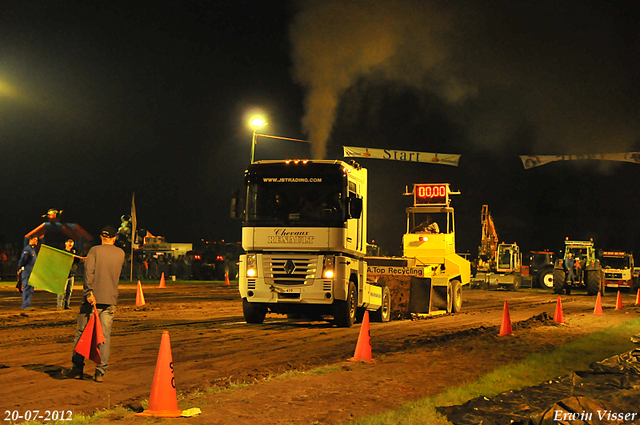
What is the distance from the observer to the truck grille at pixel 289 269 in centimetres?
1493

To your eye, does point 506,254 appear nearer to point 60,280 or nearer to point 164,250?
point 164,250

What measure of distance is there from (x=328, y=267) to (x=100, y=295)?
23.7 feet

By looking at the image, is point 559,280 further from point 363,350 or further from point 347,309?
point 363,350

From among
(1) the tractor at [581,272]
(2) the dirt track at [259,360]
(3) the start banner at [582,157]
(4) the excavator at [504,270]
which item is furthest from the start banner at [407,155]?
(2) the dirt track at [259,360]

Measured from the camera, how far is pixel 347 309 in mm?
15281

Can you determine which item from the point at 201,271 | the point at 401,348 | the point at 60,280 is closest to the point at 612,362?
the point at 401,348

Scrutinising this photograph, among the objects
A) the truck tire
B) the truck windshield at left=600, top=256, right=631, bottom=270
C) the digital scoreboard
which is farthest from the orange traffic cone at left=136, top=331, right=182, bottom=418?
the truck windshield at left=600, top=256, right=631, bottom=270

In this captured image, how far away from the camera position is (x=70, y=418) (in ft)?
20.7

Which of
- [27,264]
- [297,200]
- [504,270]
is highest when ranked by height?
[297,200]

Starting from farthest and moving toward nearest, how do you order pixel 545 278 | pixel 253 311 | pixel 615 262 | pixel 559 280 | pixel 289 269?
pixel 545 278
pixel 615 262
pixel 559 280
pixel 253 311
pixel 289 269

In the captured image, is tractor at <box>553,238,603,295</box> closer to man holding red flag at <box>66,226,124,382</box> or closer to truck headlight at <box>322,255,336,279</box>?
truck headlight at <box>322,255,336,279</box>

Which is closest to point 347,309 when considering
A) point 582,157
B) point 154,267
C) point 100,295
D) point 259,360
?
point 259,360

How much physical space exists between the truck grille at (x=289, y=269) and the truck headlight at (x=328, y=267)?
9.4 inches

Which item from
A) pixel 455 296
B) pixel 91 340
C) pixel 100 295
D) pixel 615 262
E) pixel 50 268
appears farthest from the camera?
pixel 615 262
